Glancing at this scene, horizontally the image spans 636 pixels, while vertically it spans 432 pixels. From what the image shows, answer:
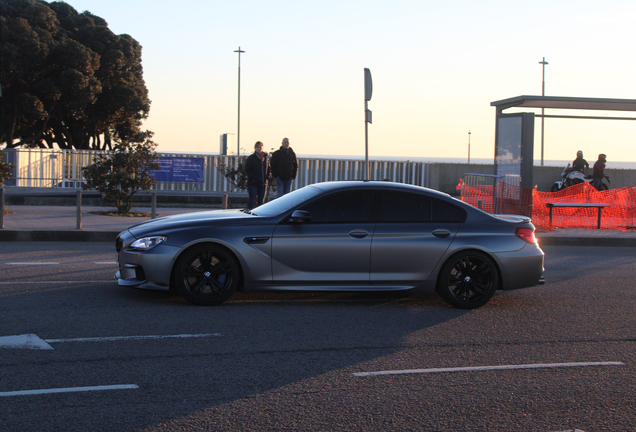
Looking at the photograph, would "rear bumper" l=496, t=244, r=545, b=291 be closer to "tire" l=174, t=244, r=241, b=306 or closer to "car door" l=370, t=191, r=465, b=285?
"car door" l=370, t=191, r=465, b=285

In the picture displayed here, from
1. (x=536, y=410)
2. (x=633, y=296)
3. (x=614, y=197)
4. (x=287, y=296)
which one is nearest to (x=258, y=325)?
(x=287, y=296)

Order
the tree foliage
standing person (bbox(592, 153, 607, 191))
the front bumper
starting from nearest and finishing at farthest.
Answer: the front bumper < standing person (bbox(592, 153, 607, 191)) < the tree foliage

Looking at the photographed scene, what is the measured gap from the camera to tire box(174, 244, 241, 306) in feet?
23.9

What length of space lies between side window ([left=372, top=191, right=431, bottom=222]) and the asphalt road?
3.21ft

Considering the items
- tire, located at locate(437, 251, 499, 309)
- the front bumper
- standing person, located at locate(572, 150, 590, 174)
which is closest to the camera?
the front bumper

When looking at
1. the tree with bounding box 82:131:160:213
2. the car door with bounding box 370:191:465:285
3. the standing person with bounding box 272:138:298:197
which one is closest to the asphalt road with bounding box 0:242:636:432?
the car door with bounding box 370:191:465:285

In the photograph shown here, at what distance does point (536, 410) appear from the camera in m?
4.43

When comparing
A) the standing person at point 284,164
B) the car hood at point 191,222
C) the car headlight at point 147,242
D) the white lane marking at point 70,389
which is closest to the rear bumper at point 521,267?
the car hood at point 191,222

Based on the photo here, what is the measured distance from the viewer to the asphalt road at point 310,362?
421 centimetres

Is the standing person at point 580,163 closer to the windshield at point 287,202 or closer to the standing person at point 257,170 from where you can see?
the standing person at point 257,170

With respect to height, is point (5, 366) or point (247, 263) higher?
point (247, 263)

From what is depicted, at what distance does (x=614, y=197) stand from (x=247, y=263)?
14.4m

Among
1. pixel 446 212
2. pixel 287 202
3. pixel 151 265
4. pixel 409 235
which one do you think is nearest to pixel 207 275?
pixel 151 265

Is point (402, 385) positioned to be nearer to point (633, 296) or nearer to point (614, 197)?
point (633, 296)
